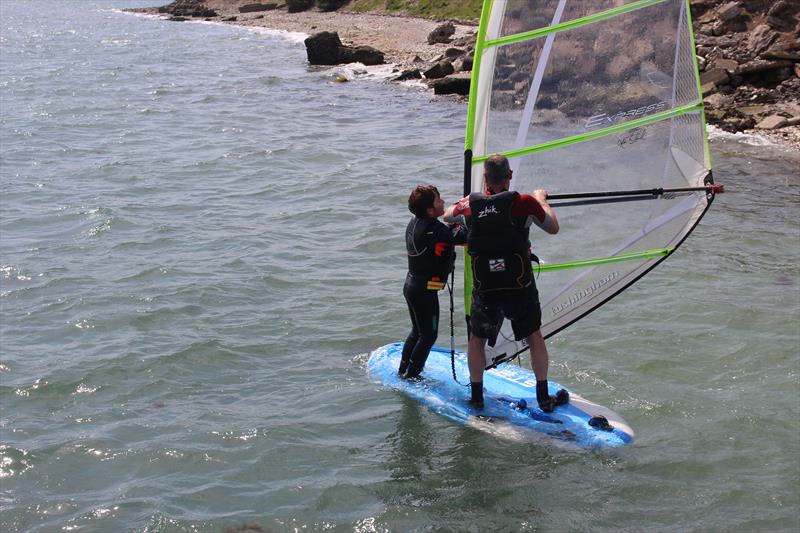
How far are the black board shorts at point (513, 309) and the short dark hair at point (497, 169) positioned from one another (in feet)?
2.87

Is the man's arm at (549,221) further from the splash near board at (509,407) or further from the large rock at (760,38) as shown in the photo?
the large rock at (760,38)

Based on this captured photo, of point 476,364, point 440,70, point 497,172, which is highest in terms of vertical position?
point 497,172

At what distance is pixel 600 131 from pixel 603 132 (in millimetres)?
26

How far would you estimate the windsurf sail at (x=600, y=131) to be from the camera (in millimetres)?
6973

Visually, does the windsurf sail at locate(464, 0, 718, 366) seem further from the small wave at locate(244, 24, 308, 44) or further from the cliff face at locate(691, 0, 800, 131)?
the small wave at locate(244, 24, 308, 44)

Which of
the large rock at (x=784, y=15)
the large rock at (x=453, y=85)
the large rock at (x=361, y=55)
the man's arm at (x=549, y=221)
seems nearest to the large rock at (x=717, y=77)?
the large rock at (x=784, y=15)

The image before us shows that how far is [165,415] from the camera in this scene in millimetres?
8164

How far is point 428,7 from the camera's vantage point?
52125 millimetres

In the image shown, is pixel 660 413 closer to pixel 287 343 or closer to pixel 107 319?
pixel 287 343

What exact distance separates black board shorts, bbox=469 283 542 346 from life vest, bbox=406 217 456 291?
54 centimetres

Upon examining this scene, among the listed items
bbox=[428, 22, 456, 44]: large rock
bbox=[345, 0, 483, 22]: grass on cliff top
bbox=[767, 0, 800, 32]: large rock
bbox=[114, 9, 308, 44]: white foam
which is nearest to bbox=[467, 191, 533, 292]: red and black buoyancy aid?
bbox=[767, 0, 800, 32]: large rock

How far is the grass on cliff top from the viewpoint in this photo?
152 ft

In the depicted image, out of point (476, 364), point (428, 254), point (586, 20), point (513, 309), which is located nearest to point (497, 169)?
point (513, 309)

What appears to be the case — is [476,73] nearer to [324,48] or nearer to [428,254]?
[428,254]
